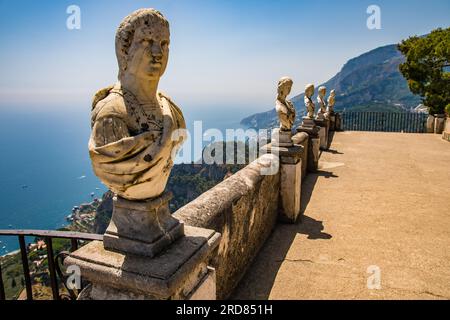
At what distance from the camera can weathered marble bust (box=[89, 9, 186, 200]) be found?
1674mm

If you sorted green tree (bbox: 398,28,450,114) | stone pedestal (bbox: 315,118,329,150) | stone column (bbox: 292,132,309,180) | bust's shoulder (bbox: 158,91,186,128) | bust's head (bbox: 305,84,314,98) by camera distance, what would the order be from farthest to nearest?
green tree (bbox: 398,28,450,114) < stone pedestal (bbox: 315,118,329,150) < bust's head (bbox: 305,84,314,98) < stone column (bbox: 292,132,309,180) < bust's shoulder (bbox: 158,91,186,128)

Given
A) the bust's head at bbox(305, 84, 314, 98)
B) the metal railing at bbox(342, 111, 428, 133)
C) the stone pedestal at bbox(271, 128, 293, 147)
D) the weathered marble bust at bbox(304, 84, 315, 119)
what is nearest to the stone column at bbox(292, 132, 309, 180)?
the weathered marble bust at bbox(304, 84, 315, 119)

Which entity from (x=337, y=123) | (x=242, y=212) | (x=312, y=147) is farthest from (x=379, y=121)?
(x=242, y=212)

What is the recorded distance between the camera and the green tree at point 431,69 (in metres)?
16.8

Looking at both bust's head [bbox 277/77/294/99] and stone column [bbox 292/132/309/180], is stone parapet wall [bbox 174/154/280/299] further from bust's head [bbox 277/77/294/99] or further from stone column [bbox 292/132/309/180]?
stone column [bbox 292/132/309/180]

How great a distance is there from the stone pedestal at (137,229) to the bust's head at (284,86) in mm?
4323

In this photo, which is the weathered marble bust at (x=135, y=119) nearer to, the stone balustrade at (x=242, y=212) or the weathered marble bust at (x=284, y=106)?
the stone balustrade at (x=242, y=212)

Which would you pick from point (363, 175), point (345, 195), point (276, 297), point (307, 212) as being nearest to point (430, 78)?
point (363, 175)

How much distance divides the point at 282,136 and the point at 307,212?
161 centimetres

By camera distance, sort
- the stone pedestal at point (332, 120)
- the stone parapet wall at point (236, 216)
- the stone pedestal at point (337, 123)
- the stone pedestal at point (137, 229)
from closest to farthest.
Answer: the stone pedestal at point (137, 229) → the stone parapet wall at point (236, 216) → the stone pedestal at point (332, 120) → the stone pedestal at point (337, 123)

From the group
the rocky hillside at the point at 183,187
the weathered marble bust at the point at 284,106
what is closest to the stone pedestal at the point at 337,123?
the weathered marble bust at the point at 284,106

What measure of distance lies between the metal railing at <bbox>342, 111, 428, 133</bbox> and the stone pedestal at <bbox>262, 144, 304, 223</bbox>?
51.6ft

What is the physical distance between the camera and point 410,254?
470 centimetres

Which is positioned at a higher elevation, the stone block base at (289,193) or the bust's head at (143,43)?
the bust's head at (143,43)
